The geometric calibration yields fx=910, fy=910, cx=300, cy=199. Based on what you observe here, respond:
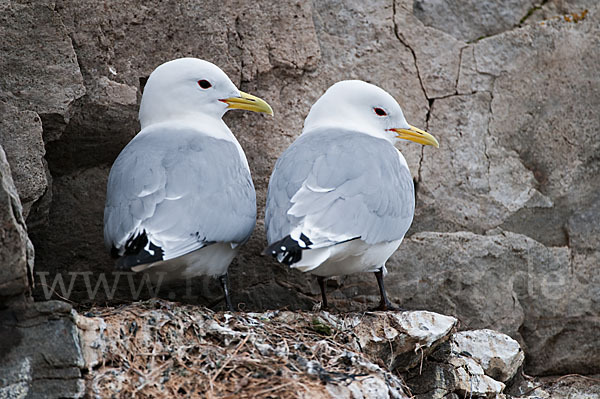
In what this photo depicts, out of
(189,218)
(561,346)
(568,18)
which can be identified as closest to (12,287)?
(189,218)

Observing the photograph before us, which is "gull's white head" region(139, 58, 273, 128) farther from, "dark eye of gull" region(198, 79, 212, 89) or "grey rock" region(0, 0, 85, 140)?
"grey rock" region(0, 0, 85, 140)

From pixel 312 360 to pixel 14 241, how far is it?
108cm

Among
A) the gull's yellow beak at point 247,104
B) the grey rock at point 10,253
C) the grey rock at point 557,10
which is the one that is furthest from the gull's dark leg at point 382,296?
the grey rock at point 557,10

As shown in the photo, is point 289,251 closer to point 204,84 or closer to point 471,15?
point 204,84

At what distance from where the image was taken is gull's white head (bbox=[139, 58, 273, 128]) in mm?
4070

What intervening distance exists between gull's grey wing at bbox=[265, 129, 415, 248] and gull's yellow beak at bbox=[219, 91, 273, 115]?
0.82 ft

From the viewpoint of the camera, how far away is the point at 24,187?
142 inches

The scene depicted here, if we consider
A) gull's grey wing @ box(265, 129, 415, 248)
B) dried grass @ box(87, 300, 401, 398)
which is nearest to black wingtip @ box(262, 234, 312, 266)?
gull's grey wing @ box(265, 129, 415, 248)

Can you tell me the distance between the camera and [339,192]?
3619 mm

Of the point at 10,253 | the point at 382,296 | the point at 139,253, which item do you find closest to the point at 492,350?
the point at 382,296

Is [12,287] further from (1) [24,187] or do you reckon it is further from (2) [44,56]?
(2) [44,56]

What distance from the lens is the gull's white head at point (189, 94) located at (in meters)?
4.07

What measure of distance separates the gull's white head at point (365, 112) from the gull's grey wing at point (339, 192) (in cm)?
20

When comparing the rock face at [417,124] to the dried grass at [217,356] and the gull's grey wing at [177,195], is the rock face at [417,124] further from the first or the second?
the dried grass at [217,356]
